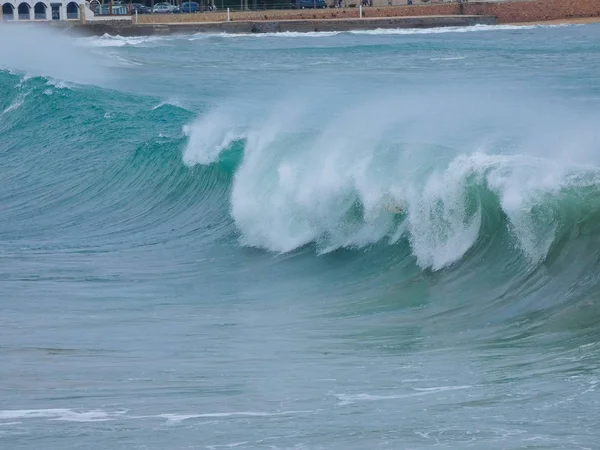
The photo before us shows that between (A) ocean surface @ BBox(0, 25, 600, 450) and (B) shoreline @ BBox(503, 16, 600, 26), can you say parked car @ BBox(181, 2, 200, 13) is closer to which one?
(B) shoreline @ BBox(503, 16, 600, 26)

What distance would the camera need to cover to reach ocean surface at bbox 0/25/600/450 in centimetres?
589

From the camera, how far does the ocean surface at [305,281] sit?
5.89 m

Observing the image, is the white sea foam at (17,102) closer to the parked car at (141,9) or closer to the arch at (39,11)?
the arch at (39,11)

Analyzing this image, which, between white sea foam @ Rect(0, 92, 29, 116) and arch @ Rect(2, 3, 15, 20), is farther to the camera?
arch @ Rect(2, 3, 15, 20)

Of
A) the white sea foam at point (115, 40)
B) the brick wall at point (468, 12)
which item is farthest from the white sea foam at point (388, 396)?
the brick wall at point (468, 12)

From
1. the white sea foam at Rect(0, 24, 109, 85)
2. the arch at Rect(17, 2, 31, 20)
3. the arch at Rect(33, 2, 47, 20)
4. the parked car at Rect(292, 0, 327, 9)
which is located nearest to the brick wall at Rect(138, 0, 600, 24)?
the parked car at Rect(292, 0, 327, 9)

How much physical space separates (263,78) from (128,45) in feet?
73.6

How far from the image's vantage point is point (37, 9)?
72688 millimetres

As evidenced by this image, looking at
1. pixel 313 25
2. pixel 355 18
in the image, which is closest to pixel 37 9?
pixel 313 25

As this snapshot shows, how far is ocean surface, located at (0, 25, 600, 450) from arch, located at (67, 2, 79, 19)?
53560 millimetres

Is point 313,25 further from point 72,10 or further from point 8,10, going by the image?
point 8,10

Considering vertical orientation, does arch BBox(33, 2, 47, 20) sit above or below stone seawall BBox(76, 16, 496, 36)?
above

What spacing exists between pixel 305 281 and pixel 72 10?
2650 inches

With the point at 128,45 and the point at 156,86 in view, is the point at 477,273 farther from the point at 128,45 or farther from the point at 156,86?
the point at 128,45
